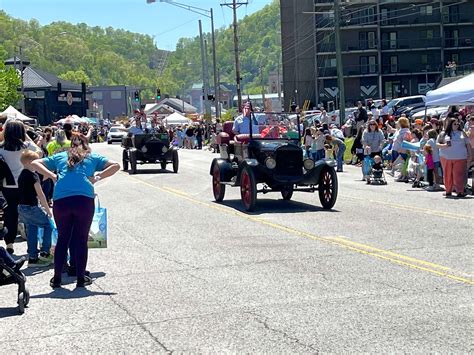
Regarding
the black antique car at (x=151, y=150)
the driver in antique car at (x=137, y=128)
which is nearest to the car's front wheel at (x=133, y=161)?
the black antique car at (x=151, y=150)

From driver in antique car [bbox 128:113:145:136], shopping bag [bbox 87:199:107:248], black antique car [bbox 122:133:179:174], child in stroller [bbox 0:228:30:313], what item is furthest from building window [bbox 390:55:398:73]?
child in stroller [bbox 0:228:30:313]

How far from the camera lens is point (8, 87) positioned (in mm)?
89750

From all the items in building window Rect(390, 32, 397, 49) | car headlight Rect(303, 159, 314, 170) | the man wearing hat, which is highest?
building window Rect(390, 32, 397, 49)

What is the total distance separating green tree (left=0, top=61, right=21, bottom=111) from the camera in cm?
8612

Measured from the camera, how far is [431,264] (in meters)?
11.0

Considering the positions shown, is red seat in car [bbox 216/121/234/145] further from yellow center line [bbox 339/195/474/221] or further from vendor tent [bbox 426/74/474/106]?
vendor tent [bbox 426/74/474/106]

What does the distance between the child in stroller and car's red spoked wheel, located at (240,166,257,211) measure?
8835 millimetres

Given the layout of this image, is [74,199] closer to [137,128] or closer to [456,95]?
[456,95]

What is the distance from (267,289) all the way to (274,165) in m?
8.62

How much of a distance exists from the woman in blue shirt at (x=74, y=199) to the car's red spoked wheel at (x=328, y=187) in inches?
320

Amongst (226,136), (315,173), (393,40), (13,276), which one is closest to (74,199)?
(13,276)

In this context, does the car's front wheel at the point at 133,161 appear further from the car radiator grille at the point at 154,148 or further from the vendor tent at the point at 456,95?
the vendor tent at the point at 456,95

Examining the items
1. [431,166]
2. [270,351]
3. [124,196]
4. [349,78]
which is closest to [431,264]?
[270,351]

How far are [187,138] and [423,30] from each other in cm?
3777
